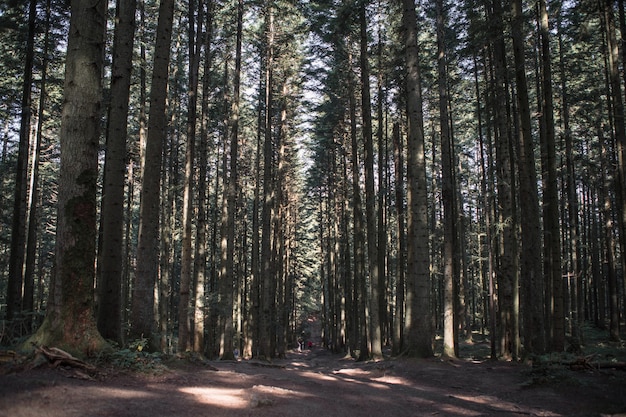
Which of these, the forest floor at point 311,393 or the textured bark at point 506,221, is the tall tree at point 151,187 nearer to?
the forest floor at point 311,393

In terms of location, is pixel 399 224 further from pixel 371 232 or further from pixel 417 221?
pixel 417 221

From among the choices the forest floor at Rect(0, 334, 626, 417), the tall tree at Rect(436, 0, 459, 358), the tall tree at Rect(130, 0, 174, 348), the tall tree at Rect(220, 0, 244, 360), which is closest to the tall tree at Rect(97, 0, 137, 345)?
the tall tree at Rect(130, 0, 174, 348)

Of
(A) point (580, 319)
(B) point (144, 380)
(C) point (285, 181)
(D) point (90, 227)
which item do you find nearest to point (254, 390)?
(B) point (144, 380)

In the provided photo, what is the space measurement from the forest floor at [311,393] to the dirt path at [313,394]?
0.01m

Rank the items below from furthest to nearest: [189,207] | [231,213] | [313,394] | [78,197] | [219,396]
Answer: [231,213] → [189,207] → [313,394] → [78,197] → [219,396]

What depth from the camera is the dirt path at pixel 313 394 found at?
4.32 m

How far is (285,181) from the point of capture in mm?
34250

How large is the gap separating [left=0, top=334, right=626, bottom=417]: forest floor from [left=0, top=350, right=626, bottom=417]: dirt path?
0.01 metres

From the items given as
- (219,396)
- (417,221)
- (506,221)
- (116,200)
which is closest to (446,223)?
(506,221)

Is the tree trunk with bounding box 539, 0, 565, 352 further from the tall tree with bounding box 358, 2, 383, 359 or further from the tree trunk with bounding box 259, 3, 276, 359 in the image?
the tree trunk with bounding box 259, 3, 276, 359

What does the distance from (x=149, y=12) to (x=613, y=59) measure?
1898 centimetres

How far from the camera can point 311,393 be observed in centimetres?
734

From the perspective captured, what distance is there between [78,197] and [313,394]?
4.89 meters

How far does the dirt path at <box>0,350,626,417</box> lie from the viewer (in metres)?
4.32
